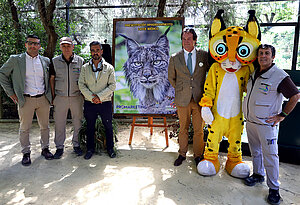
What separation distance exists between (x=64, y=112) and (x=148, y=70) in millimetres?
1427

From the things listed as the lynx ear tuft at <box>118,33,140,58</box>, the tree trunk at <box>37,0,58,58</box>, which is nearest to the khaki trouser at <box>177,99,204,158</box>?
the lynx ear tuft at <box>118,33,140,58</box>

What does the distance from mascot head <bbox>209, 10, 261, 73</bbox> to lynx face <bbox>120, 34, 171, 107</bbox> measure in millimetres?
1085

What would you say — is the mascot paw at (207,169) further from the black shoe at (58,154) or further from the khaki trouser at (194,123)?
the black shoe at (58,154)

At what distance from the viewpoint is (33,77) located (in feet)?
10.2

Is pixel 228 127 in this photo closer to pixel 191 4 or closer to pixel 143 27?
pixel 143 27

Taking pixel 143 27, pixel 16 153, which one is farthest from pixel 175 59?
pixel 16 153

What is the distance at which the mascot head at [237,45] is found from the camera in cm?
255

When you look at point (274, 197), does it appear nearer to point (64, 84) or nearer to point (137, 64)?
Answer: point (137, 64)

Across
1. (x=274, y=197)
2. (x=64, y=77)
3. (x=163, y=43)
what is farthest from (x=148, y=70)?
(x=274, y=197)

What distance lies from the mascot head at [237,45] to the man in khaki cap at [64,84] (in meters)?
2.00

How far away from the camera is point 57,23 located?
5.38m

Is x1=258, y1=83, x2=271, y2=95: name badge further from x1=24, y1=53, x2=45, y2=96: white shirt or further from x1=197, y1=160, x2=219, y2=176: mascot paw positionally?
x1=24, y1=53, x2=45, y2=96: white shirt

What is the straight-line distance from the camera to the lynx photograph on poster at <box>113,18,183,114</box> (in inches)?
141

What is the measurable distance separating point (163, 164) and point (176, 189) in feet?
2.31
